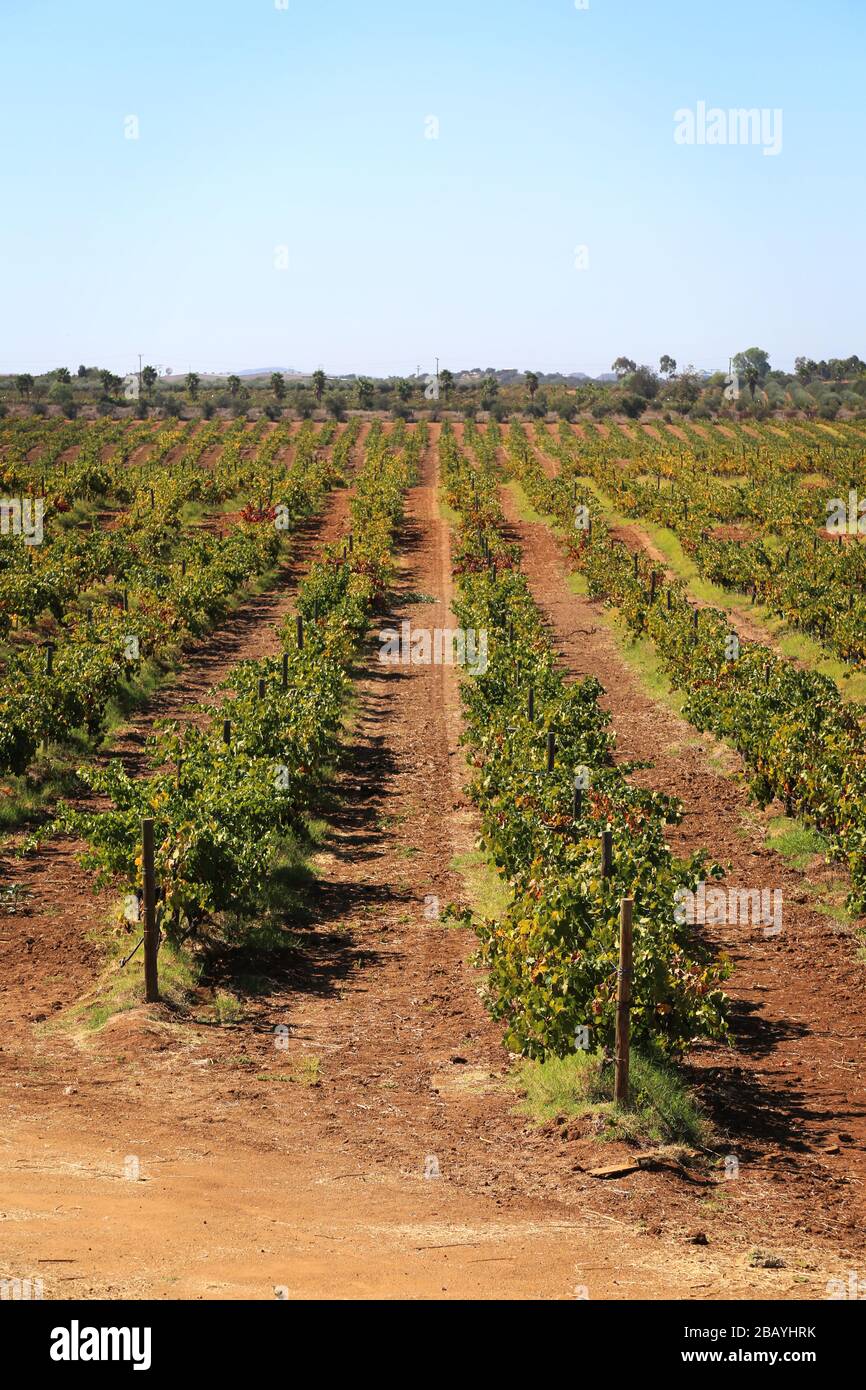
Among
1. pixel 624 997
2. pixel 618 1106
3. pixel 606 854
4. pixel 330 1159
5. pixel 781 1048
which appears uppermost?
pixel 606 854

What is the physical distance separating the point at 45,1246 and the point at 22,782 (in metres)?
10.4

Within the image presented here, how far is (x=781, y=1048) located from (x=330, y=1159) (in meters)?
3.79

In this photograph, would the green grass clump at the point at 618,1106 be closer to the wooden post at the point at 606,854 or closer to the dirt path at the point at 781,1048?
the dirt path at the point at 781,1048

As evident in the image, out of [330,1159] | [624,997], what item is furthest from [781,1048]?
[330,1159]

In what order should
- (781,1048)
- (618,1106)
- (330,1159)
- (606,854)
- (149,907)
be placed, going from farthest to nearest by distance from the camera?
(149,907) → (781,1048) → (606,854) → (618,1106) → (330,1159)

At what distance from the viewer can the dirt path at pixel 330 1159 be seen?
6043mm

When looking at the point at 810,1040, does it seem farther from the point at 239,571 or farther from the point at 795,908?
the point at 239,571

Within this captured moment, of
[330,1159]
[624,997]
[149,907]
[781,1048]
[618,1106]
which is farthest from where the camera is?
[149,907]

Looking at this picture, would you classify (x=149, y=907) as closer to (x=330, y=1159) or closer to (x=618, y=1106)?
(x=330, y=1159)

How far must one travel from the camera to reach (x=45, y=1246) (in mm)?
5996

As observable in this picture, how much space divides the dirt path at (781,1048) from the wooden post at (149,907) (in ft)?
13.6

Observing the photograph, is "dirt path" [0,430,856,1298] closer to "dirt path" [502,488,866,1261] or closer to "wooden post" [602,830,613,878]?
"dirt path" [502,488,866,1261]

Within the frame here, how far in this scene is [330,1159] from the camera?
7879 mm

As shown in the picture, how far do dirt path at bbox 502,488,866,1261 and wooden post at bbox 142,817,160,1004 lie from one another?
13.6 ft
